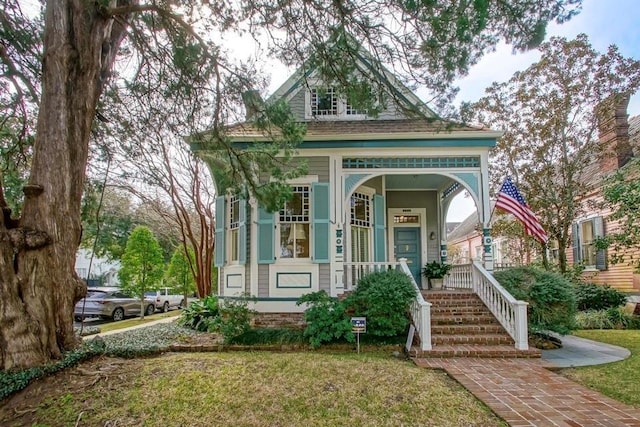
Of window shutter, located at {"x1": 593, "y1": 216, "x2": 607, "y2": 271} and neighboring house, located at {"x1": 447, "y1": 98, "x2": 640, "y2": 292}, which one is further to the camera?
window shutter, located at {"x1": 593, "y1": 216, "x2": 607, "y2": 271}

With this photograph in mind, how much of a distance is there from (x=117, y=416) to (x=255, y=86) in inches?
209

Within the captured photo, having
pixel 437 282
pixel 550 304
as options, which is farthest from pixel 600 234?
pixel 550 304

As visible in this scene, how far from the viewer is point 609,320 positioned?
11.1m

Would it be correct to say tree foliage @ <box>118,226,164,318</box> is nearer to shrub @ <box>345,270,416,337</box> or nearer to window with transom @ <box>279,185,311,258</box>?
window with transom @ <box>279,185,311,258</box>

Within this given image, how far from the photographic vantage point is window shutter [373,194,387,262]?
10.4 m

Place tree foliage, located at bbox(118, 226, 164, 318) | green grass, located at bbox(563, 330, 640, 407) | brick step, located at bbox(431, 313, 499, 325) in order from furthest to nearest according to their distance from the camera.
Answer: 1. tree foliage, located at bbox(118, 226, 164, 318)
2. brick step, located at bbox(431, 313, 499, 325)
3. green grass, located at bbox(563, 330, 640, 407)

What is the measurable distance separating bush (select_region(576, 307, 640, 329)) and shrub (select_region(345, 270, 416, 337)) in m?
6.15

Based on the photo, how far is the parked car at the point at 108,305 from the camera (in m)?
15.2

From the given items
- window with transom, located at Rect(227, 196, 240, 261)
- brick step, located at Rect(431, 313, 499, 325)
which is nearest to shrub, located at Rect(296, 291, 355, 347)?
brick step, located at Rect(431, 313, 499, 325)

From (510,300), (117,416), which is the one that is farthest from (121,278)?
(510,300)

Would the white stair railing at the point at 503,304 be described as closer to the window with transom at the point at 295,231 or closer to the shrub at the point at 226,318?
the window with transom at the point at 295,231

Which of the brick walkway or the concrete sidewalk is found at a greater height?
the brick walkway

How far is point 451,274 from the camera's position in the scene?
1097cm

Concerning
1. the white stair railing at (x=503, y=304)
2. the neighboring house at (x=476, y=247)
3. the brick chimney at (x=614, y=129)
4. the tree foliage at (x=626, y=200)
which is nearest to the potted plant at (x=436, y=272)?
the white stair railing at (x=503, y=304)
